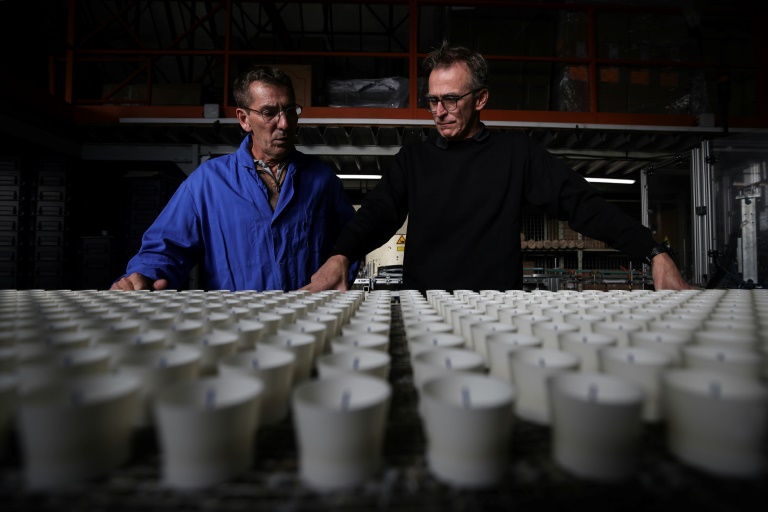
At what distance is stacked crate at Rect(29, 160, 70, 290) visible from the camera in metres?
4.70

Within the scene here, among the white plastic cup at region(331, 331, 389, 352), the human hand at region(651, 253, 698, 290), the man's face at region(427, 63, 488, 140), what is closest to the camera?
the white plastic cup at region(331, 331, 389, 352)

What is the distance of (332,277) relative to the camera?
1494 mm

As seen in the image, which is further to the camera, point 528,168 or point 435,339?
point 528,168

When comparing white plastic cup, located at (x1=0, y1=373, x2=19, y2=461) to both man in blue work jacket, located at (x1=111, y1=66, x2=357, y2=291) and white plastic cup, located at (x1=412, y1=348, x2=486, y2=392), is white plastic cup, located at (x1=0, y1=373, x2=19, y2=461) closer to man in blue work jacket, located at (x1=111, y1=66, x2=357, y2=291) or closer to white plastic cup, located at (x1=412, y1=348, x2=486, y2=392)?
white plastic cup, located at (x1=412, y1=348, x2=486, y2=392)

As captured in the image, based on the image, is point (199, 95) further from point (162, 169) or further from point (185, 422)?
point (185, 422)

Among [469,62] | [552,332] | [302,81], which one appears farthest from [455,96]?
[302,81]

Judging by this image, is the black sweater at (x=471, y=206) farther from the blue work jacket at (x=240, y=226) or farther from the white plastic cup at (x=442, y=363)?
the white plastic cup at (x=442, y=363)

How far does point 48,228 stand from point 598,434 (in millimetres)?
6071

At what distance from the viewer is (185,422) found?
0.28 m

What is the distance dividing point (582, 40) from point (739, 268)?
2772 mm

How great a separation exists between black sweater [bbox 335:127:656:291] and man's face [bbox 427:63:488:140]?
0.10 m

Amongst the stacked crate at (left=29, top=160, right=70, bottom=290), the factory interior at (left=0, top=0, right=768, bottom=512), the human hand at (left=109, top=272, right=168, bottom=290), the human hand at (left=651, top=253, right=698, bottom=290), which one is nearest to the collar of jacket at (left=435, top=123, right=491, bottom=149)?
the factory interior at (left=0, top=0, right=768, bottom=512)

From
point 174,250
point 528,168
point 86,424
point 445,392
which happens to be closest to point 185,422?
point 86,424

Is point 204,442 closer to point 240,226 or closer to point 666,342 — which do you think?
point 666,342
